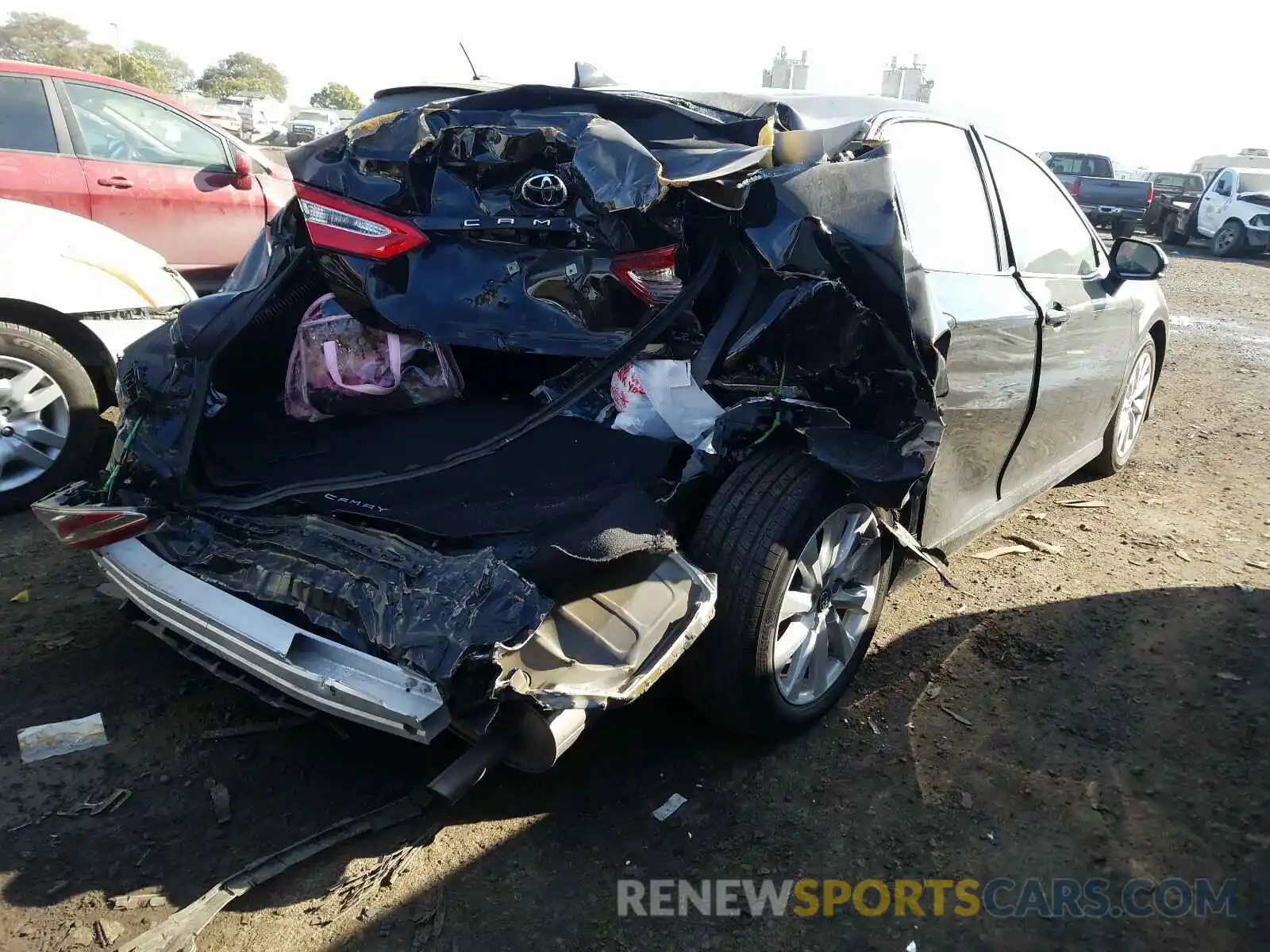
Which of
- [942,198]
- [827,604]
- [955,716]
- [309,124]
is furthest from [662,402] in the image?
[309,124]

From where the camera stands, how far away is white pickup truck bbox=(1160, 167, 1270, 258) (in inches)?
727

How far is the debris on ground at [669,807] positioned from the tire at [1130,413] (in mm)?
3366

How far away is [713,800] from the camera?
8.77 ft

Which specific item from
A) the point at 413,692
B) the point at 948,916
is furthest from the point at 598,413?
the point at 948,916

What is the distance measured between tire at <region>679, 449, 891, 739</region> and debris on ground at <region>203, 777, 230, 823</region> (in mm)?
1303

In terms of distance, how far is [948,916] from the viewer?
91.4 inches

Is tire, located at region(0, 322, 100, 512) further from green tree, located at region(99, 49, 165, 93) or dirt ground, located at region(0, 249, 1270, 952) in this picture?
green tree, located at region(99, 49, 165, 93)

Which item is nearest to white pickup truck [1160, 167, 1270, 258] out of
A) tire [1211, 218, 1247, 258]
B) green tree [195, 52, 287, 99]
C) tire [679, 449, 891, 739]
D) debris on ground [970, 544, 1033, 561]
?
tire [1211, 218, 1247, 258]

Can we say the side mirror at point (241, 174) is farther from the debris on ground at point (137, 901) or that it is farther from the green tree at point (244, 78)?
the green tree at point (244, 78)

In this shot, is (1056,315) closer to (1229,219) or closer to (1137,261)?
(1137,261)

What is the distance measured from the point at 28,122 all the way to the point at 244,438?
151 inches

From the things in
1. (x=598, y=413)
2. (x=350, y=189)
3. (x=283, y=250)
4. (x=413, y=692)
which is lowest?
(x=413, y=692)

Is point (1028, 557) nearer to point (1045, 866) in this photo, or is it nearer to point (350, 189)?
point (1045, 866)

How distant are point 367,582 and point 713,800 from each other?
3.77 ft
